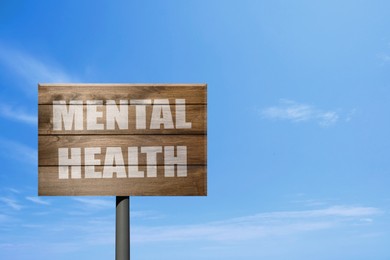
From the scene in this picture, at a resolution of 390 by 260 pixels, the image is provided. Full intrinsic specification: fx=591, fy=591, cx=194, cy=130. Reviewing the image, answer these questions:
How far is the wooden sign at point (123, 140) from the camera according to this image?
589 centimetres

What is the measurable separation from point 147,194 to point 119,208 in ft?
1.09

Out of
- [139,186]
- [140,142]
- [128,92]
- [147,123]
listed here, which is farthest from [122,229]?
[128,92]

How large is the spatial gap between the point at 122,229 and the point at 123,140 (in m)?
0.90

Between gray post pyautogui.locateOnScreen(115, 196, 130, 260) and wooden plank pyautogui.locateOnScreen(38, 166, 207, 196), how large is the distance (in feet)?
0.39

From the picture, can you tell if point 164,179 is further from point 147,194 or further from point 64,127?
point 64,127

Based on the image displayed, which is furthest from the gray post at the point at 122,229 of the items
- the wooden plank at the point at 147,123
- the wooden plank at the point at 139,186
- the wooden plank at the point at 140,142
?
the wooden plank at the point at 147,123

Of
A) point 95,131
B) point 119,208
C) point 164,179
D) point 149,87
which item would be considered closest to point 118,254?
point 119,208

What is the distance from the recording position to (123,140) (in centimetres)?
591

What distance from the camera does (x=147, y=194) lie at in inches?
231

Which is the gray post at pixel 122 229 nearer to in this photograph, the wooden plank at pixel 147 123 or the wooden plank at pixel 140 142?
the wooden plank at pixel 140 142

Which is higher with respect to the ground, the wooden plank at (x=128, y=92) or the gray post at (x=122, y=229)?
the wooden plank at (x=128, y=92)

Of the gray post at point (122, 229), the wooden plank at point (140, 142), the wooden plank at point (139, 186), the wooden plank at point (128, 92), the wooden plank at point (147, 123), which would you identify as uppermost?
the wooden plank at point (128, 92)

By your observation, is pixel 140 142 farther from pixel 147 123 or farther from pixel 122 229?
pixel 122 229

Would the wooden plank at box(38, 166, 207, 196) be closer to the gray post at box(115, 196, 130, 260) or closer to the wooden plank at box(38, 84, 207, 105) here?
the gray post at box(115, 196, 130, 260)
